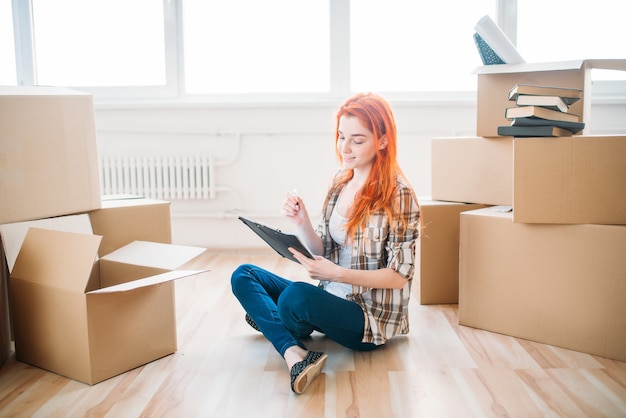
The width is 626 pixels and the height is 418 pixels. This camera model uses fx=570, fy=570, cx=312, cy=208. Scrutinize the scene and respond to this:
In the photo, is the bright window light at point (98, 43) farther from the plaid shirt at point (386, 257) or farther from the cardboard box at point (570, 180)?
the cardboard box at point (570, 180)

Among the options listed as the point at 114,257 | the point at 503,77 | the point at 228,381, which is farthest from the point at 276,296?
the point at 503,77

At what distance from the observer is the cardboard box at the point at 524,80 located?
1.77 metres

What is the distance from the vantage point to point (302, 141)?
3.11 meters

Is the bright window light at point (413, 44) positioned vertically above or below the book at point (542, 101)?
above

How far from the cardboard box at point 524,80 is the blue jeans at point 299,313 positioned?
874 mm

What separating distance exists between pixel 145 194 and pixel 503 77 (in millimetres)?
1995

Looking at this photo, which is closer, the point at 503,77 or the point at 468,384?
the point at 468,384

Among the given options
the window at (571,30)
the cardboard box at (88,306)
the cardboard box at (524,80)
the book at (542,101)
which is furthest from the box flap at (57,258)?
the window at (571,30)

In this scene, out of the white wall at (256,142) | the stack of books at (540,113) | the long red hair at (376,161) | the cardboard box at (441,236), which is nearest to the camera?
the long red hair at (376,161)

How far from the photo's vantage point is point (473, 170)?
2.04 metres

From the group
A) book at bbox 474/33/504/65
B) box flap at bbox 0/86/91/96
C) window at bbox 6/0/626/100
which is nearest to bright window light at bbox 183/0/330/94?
window at bbox 6/0/626/100

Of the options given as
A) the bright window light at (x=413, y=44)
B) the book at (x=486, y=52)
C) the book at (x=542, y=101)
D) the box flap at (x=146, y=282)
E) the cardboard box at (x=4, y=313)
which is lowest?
the cardboard box at (x=4, y=313)

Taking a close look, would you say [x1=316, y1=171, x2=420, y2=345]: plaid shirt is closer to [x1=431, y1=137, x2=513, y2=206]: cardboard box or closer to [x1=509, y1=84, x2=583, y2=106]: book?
[x1=509, y1=84, x2=583, y2=106]: book

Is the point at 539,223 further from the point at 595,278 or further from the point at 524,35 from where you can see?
the point at 524,35
